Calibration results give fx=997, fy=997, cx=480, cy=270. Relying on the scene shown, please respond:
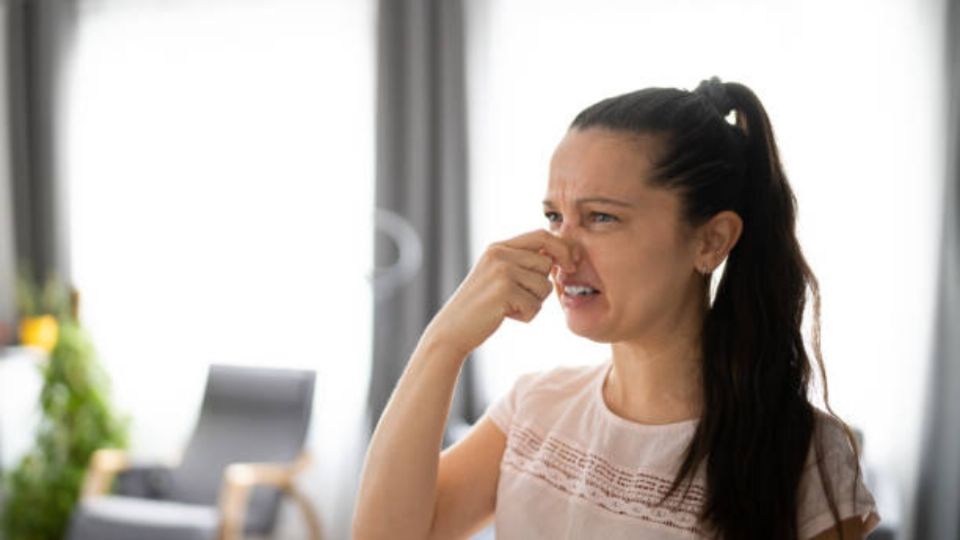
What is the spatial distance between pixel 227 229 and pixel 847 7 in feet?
8.94

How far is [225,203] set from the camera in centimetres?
449

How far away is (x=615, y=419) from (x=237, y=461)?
9.75ft

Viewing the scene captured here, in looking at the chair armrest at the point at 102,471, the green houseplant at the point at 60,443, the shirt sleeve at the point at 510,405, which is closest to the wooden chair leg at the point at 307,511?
the chair armrest at the point at 102,471

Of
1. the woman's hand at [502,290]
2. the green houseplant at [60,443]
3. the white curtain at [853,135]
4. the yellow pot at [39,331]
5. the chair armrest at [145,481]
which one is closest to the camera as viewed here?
the woman's hand at [502,290]

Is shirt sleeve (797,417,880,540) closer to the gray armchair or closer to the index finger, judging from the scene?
the index finger

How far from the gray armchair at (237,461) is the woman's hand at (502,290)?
2.53m

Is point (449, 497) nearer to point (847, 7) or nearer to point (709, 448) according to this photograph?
point (709, 448)

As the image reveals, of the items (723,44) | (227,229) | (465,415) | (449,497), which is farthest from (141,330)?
(449,497)

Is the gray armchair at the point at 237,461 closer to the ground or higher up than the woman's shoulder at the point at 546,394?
closer to the ground

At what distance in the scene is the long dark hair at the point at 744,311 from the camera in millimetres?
1077

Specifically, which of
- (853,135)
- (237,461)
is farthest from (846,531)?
(237,461)

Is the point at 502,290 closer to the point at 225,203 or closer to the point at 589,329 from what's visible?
the point at 589,329

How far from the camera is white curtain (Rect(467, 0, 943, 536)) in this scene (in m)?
3.43

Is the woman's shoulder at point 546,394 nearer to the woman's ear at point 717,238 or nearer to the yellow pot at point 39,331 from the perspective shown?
the woman's ear at point 717,238
